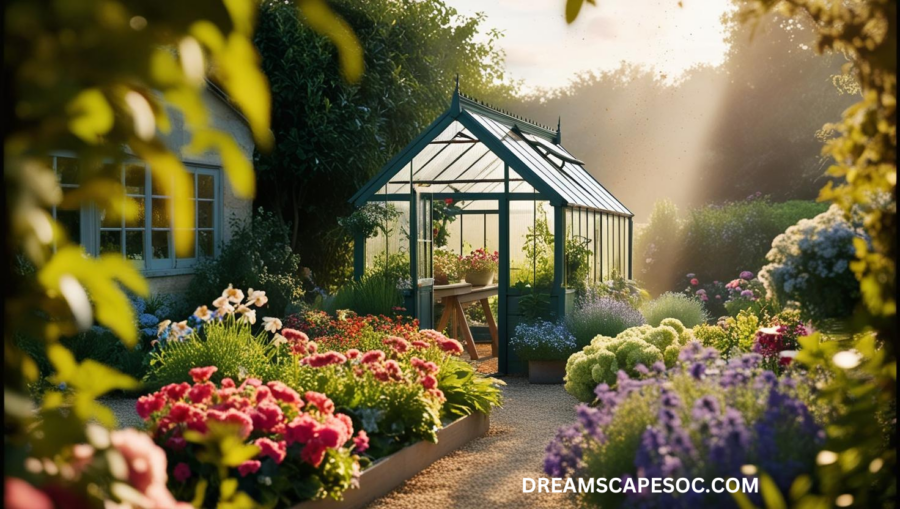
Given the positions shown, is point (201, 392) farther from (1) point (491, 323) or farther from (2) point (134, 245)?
(1) point (491, 323)

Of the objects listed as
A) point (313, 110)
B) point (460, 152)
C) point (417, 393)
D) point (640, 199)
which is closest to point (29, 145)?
point (417, 393)

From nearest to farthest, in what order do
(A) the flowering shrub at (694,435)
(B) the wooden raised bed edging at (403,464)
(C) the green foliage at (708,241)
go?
(A) the flowering shrub at (694,435) < (B) the wooden raised bed edging at (403,464) < (C) the green foliage at (708,241)

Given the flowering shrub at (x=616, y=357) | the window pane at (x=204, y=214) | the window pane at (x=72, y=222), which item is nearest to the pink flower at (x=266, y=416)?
the flowering shrub at (x=616, y=357)

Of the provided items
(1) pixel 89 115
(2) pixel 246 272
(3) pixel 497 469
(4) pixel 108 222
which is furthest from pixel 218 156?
(1) pixel 89 115

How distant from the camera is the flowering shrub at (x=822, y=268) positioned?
12.1ft

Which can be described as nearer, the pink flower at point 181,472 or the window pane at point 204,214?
the pink flower at point 181,472

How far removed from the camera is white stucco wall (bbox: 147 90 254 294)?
10898mm

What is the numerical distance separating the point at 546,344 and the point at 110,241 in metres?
5.21

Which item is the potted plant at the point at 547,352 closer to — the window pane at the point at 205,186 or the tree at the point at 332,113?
the window pane at the point at 205,186

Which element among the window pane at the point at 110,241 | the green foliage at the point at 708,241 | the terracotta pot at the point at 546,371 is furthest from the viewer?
the green foliage at the point at 708,241

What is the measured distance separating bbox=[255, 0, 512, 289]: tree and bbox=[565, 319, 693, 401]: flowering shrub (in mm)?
7878

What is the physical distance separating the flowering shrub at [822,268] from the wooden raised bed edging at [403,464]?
2.40m

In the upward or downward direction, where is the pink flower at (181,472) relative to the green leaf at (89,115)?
downward

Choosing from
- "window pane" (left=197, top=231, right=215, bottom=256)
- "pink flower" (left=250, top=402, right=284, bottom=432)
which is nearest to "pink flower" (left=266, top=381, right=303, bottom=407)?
"pink flower" (left=250, top=402, right=284, bottom=432)
